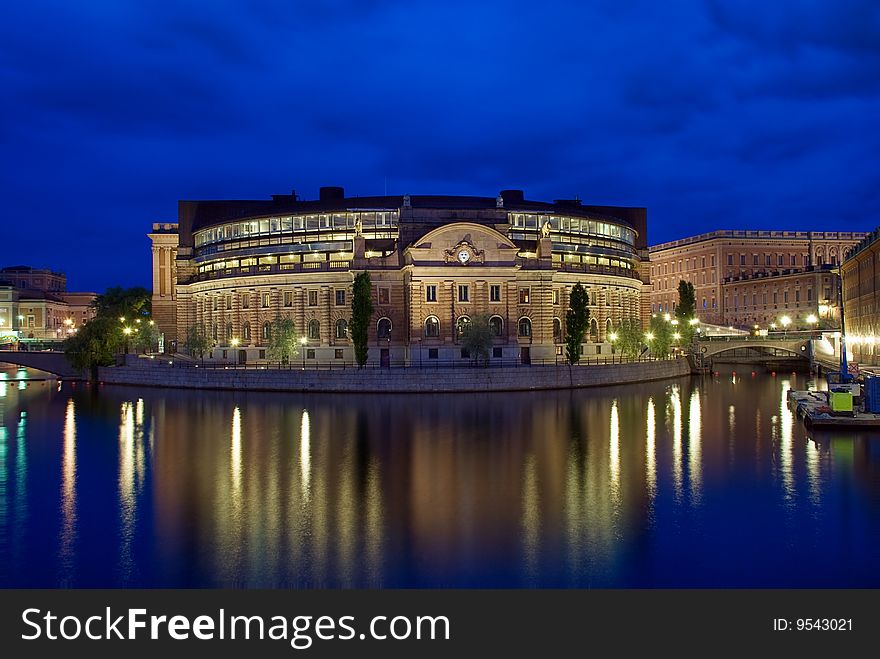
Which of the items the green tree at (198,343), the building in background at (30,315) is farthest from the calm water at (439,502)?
the building in background at (30,315)

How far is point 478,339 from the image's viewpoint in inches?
3078

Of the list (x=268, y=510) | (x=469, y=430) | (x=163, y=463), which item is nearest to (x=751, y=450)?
(x=469, y=430)

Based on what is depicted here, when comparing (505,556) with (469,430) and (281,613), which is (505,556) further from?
(469,430)

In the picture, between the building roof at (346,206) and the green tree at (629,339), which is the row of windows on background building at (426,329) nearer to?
the green tree at (629,339)

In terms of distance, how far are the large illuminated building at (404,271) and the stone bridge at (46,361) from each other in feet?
55.4

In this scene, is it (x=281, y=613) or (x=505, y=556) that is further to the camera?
(x=505, y=556)

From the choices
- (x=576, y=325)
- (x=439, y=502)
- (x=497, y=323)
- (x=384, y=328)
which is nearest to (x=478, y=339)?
(x=497, y=323)

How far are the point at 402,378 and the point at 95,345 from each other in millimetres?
42789

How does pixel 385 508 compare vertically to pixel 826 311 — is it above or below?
below

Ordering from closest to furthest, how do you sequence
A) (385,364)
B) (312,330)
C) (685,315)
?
1. (385,364)
2. (312,330)
3. (685,315)

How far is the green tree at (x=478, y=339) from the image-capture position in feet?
257

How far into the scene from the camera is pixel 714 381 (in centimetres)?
9088

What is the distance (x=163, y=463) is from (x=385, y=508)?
603 inches

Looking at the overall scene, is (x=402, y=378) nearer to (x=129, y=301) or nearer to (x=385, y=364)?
(x=385, y=364)
